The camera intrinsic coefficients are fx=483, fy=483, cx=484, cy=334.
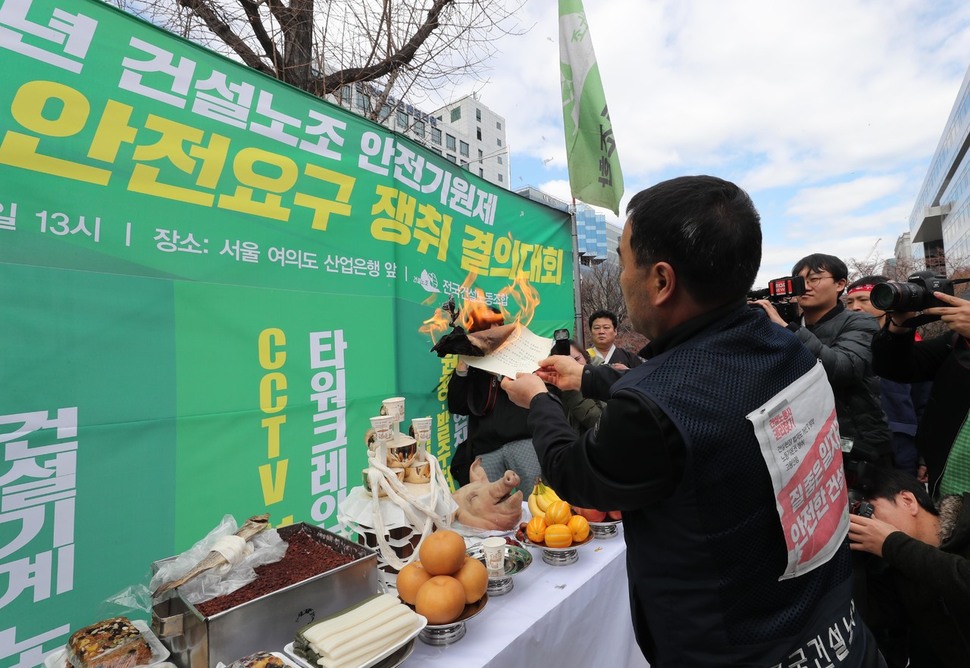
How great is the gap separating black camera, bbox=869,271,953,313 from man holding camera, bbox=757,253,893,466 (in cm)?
51

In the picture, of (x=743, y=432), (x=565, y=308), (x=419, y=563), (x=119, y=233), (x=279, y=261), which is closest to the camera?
(x=743, y=432)

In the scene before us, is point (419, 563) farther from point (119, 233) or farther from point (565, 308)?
point (565, 308)

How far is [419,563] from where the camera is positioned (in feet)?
5.04

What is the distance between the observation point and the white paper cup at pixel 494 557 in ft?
5.42

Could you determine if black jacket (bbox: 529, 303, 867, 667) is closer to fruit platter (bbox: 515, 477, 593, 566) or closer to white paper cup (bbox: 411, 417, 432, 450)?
fruit platter (bbox: 515, 477, 593, 566)

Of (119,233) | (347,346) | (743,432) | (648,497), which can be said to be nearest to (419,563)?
(648,497)

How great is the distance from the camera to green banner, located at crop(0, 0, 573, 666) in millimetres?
1727

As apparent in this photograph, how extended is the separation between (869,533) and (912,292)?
1.12 m

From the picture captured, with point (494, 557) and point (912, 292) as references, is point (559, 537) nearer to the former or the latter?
point (494, 557)

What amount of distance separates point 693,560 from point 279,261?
2.23 metres

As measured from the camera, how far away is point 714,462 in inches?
37.4

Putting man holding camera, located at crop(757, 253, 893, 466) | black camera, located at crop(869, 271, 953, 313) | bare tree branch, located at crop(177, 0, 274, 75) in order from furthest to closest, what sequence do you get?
bare tree branch, located at crop(177, 0, 274, 75), man holding camera, located at crop(757, 253, 893, 466), black camera, located at crop(869, 271, 953, 313)

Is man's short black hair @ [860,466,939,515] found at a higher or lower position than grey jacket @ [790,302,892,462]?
lower

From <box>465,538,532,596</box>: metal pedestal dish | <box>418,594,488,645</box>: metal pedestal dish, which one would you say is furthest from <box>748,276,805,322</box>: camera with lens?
<box>418,594,488,645</box>: metal pedestal dish
